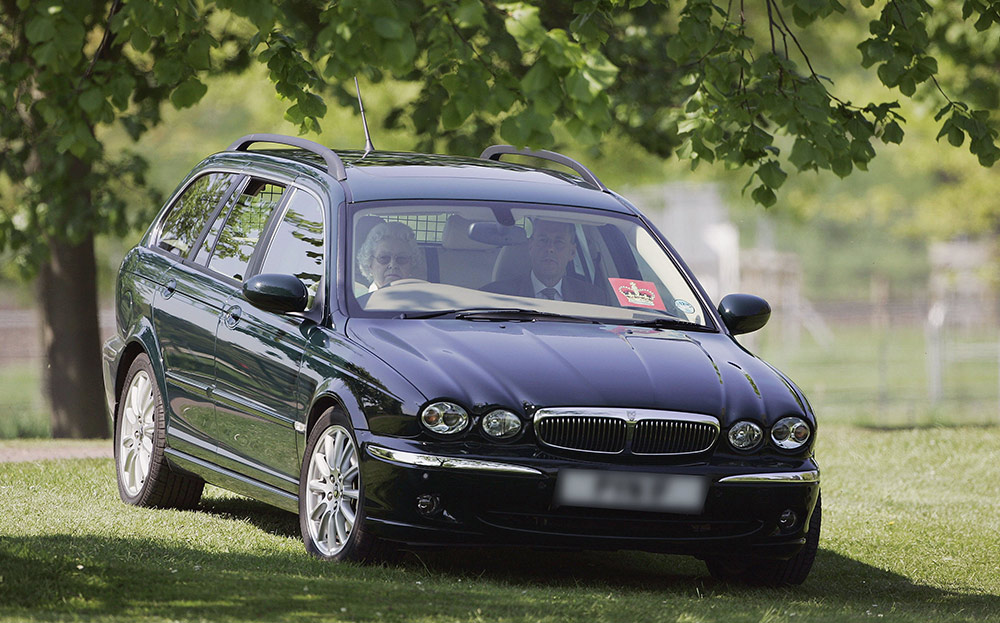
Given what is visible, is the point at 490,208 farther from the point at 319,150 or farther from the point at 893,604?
the point at 893,604

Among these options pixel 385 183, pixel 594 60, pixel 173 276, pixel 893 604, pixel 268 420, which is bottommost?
pixel 893 604

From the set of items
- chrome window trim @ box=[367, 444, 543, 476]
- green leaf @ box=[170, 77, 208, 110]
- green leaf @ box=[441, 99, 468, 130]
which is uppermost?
green leaf @ box=[170, 77, 208, 110]

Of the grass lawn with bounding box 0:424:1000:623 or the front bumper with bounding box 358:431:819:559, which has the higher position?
the front bumper with bounding box 358:431:819:559

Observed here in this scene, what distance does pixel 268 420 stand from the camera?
7.08m

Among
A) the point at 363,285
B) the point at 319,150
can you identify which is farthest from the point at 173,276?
the point at 363,285

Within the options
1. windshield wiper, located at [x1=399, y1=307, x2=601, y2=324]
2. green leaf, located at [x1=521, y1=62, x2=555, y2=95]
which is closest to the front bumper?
windshield wiper, located at [x1=399, y1=307, x2=601, y2=324]

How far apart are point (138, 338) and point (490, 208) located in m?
2.26

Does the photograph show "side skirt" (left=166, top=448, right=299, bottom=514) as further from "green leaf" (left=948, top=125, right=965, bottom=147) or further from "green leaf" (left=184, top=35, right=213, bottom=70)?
"green leaf" (left=948, top=125, right=965, bottom=147)

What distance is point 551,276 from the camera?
7305 millimetres

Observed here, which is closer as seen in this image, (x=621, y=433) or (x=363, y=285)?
(x=621, y=433)

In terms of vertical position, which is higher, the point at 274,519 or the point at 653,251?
the point at 653,251

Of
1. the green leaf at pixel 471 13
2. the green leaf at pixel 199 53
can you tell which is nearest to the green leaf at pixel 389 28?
the green leaf at pixel 471 13

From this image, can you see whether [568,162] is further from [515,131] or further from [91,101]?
[515,131]

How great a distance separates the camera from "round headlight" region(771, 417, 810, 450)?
644 cm
